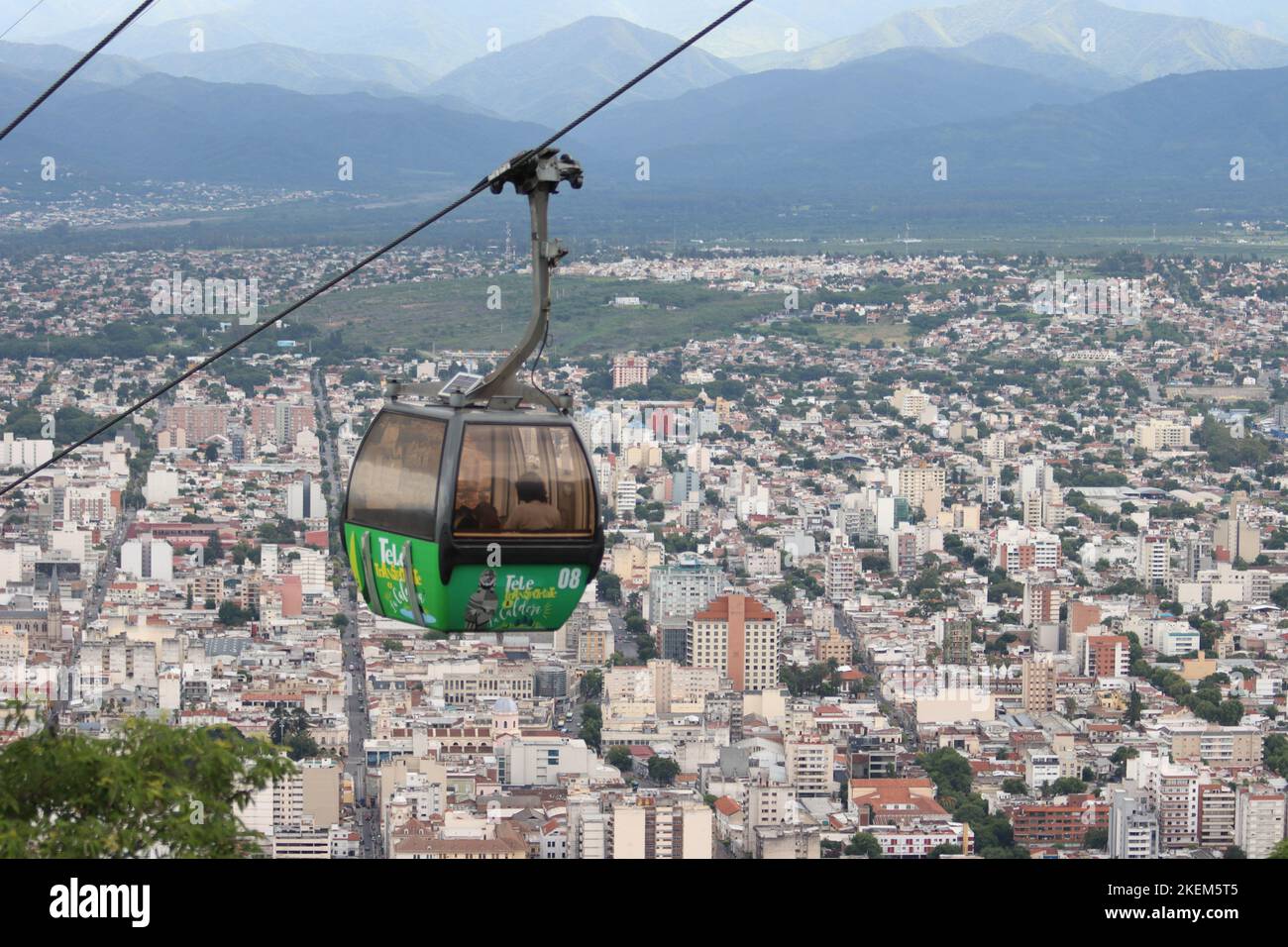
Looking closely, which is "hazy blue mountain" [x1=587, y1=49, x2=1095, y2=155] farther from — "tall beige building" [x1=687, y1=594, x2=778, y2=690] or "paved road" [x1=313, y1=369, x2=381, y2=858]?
"tall beige building" [x1=687, y1=594, x2=778, y2=690]

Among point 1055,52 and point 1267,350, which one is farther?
point 1055,52

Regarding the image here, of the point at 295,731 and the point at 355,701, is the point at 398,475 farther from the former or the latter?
the point at 355,701

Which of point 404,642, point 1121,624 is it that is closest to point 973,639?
point 1121,624

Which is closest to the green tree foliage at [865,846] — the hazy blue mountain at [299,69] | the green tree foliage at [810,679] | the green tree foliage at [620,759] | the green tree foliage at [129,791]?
the green tree foliage at [620,759]

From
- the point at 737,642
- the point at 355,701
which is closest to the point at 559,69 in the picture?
the point at 737,642

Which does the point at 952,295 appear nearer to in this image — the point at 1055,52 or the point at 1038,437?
the point at 1038,437

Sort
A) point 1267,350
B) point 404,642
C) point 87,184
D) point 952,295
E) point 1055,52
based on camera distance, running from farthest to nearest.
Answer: point 1055,52, point 87,184, point 952,295, point 1267,350, point 404,642

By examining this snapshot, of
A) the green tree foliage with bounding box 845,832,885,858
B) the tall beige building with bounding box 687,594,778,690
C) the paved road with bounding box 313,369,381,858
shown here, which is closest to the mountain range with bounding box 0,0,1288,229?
the paved road with bounding box 313,369,381,858
